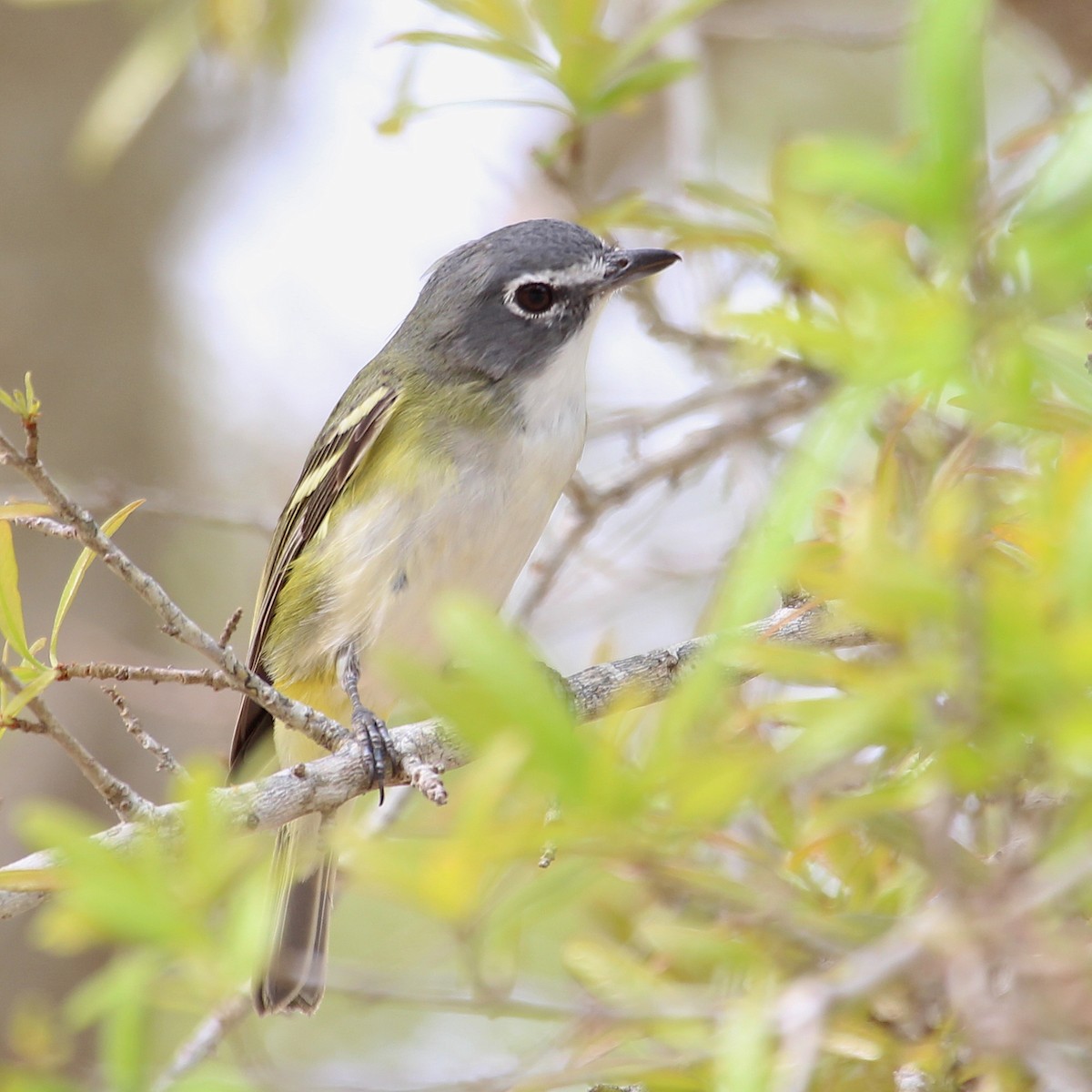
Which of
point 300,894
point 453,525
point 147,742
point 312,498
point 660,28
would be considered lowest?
point 300,894

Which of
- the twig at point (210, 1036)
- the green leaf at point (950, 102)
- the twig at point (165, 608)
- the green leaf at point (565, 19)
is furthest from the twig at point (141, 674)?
the green leaf at point (565, 19)

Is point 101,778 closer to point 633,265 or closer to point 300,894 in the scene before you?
point 300,894

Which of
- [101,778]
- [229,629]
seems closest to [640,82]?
[229,629]

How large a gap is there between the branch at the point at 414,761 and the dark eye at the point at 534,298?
A: 1.21m

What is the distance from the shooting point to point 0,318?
611 cm

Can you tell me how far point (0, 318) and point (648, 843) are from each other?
5.72m

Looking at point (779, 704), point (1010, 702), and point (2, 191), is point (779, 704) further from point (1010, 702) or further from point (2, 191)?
point (2, 191)

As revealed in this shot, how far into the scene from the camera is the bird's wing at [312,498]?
3598mm

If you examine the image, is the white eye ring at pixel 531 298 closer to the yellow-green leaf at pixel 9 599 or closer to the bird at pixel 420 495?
the bird at pixel 420 495

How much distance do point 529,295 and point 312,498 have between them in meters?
0.84

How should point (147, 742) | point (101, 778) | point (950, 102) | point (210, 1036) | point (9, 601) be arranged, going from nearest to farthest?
point (950, 102) < point (9, 601) < point (101, 778) < point (147, 742) < point (210, 1036)

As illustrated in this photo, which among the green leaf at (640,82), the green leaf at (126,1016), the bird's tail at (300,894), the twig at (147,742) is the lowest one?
the bird's tail at (300,894)

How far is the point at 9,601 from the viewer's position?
201cm

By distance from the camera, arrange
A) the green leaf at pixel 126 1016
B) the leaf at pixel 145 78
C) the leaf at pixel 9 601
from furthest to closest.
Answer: the leaf at pixel 145 78, the leaf at pixel 9 601, the green leaf at pixel 126 1016
